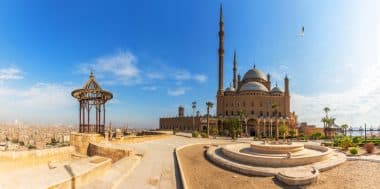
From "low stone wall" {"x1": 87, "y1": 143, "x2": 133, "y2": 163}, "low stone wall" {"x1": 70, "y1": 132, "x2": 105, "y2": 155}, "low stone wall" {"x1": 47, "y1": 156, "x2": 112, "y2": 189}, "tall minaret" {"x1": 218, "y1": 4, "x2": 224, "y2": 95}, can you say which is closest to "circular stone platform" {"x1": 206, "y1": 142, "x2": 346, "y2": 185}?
"low stone wall" {"x1": 87, "y1": 143, "x2": 133, "y2": 163}

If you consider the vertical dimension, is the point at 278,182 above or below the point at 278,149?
below

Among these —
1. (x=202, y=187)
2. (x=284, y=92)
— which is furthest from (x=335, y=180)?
(x=284, y=92)

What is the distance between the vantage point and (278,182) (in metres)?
14.1

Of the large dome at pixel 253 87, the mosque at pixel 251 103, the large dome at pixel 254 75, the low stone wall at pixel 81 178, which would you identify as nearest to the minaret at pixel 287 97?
the mosque at pixel 251 103

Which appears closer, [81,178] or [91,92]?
[81,178]

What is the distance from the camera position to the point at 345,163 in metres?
17.4

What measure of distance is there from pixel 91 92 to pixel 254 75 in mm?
62563

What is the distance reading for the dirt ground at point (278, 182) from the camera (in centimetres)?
1361

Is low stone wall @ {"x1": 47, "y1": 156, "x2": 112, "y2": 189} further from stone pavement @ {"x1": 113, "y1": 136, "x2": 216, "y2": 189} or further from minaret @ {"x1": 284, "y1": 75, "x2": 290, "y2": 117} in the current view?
minaret @ {"x1": 284, "y1": 75, "x2": 290, "y2": 117}

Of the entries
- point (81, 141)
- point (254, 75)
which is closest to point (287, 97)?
point (254, 75)

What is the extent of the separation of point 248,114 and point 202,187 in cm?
5929

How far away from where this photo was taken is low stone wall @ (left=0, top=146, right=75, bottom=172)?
18344 mm

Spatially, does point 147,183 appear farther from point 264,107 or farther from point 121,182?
point 264,107

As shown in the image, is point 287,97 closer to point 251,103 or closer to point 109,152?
point 251,103
